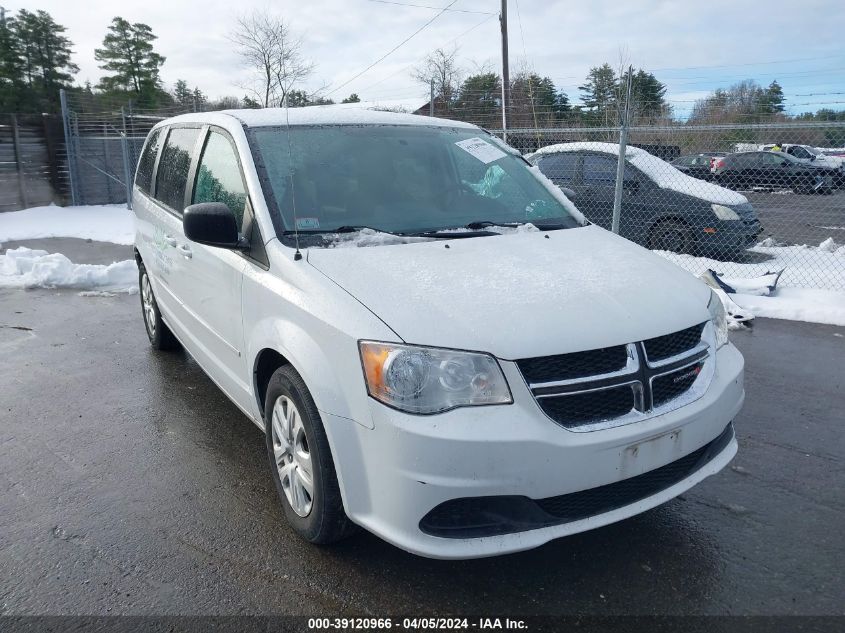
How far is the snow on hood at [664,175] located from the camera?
9008 mm

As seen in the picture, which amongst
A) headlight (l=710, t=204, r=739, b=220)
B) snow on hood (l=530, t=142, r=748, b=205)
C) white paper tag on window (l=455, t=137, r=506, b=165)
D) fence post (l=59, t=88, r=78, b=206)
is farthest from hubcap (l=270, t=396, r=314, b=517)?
fence post (l=59, t=88, r=78, b=206)

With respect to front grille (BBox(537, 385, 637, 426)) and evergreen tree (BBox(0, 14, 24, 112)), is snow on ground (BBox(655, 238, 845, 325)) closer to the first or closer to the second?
front grille (BBox(537, 385, 637, 426))

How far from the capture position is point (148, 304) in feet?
18.3

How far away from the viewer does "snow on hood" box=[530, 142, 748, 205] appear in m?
9.01

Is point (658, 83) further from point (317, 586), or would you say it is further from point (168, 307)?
point (317, 586)

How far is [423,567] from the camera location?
2.69 metres

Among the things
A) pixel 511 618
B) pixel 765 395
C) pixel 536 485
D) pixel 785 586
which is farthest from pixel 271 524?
pixel 765 395

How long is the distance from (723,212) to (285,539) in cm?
789

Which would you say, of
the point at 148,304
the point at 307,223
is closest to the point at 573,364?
the point at 307,223

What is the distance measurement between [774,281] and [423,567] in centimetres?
602

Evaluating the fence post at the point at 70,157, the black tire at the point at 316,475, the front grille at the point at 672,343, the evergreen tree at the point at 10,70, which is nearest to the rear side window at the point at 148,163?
the black tire at the point at 316,475

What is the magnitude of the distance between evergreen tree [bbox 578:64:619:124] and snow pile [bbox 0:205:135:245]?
7.94 meters

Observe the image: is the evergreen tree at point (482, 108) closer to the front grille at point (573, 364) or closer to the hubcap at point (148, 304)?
the hubcap at point (148, 304)

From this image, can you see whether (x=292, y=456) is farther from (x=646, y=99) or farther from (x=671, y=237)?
(x=646, y=99)
